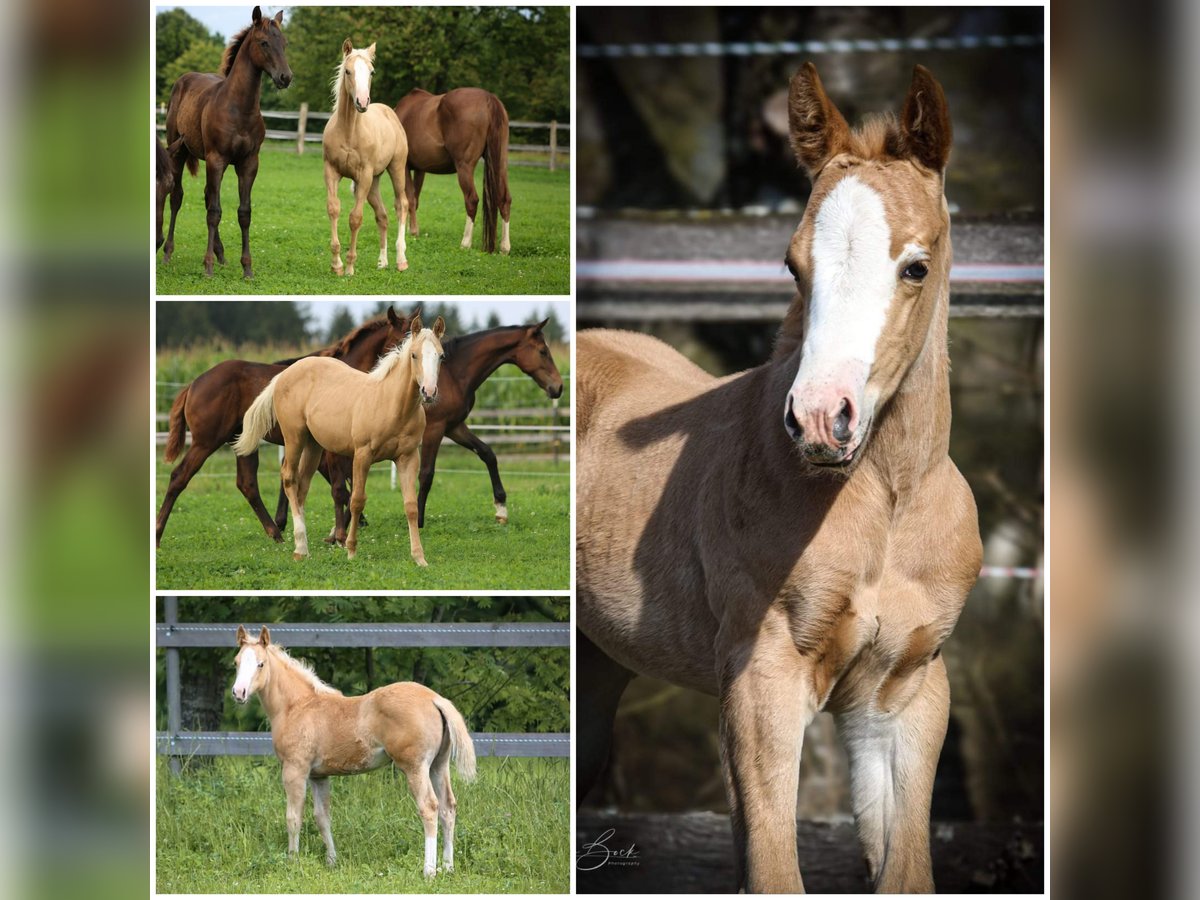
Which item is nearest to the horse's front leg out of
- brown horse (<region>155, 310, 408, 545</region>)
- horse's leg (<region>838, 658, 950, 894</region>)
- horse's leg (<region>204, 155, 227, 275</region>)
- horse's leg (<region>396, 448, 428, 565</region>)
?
horse's leg (<region>838, 658, 950, 894</region>)

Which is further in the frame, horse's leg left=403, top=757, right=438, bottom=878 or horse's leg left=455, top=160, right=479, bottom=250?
horse's leg left=455, top=160, right=479, bottom=250

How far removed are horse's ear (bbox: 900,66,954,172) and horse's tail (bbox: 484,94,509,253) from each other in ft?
4.82

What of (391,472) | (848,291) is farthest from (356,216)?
(848,291)

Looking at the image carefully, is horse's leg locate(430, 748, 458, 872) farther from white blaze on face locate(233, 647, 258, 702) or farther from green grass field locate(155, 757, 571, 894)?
white blaze on face locate(233, 647, 258, 702)

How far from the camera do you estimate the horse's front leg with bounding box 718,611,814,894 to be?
3432 mm

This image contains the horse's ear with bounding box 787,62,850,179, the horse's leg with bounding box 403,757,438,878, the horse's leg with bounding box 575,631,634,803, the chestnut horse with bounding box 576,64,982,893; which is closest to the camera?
the chestnut horse with bounding box 576,64,982,893

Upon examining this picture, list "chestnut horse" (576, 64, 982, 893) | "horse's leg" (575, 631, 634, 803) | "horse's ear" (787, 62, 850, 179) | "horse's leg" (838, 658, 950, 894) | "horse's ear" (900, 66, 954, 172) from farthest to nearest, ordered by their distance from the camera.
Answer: "horse's leg" (575, 631, 634, 803)
"horse's leg" (838, 658, 950, 894)
"horse's ear" (787, 62, 850, 179)
"horse's ear" (900, 66, 954, 172)
"chestnut horse" (576, 64, 982, 893)

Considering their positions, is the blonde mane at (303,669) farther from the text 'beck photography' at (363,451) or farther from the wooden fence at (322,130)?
the wooden fence at (322,130)

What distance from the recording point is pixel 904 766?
12.0ft

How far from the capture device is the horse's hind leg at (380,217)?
426 centimetres
